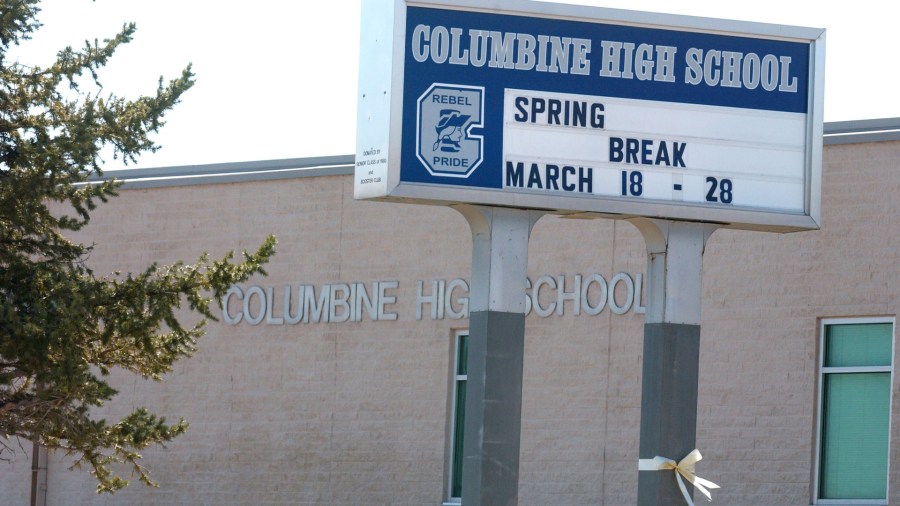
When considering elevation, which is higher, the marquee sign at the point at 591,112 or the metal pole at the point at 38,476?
the marquee sign at the point at 591,112

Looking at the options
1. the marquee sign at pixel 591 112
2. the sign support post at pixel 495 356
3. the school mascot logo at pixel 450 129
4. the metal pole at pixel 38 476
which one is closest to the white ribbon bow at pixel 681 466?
the sign support post at pixel 495 356

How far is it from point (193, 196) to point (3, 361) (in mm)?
6486

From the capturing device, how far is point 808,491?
16.3 meters

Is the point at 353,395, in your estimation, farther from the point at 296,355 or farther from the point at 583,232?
the point at 583,232

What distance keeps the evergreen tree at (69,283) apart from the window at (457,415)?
4.16 meters

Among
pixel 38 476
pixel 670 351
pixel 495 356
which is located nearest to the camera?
pixel 495 356

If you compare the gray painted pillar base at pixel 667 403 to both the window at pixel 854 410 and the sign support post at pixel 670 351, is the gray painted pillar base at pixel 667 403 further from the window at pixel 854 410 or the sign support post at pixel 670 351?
the window at pixel 854 410

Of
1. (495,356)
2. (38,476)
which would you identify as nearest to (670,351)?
(495,356)

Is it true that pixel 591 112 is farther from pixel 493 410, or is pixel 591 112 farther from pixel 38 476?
pixel 38 476

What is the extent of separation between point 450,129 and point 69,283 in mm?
5818

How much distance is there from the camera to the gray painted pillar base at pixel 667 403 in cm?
1084

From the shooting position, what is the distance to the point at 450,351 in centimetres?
1928

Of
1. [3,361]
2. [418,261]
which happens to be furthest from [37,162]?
[418,261]

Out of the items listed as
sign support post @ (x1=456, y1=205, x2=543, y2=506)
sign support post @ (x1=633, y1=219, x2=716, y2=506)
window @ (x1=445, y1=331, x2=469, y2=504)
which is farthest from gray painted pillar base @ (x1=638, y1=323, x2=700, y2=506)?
window @ (x1=445, y1=331, x2=469, y2=504)
